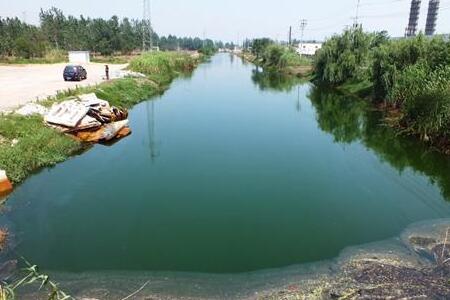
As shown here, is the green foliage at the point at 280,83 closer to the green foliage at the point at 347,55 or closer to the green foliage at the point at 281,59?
the green foliage at the point at 347,55

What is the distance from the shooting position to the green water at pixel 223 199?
9.74 metres

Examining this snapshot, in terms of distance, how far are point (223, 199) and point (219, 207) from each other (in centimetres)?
61

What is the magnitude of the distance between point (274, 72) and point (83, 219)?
56.2 meters

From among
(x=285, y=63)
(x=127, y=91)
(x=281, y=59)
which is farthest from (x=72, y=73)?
(x=281, y=59)

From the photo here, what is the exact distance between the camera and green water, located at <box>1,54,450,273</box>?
9.74 m

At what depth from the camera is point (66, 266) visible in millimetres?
9000

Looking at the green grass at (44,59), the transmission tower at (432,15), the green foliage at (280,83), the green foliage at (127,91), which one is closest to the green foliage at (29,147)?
the green foliage at (127,91)

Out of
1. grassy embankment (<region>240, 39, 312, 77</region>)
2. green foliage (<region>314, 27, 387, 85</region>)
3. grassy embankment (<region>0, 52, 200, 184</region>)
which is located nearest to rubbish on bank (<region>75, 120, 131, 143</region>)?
grassy embankment (<region>0, 52, 200, 184</region>)

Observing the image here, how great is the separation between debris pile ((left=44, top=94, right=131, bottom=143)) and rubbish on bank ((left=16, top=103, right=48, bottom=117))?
1.56 ft

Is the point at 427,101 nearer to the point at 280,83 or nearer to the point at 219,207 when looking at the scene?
the point at 219,207

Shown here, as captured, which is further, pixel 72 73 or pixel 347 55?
pixel 347 55

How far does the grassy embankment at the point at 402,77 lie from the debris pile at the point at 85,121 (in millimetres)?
14588

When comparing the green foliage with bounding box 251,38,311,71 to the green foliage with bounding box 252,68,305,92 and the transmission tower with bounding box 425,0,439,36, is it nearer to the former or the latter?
the green foliage with bounding box 252,68,305,92

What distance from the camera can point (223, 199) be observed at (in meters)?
12.8
